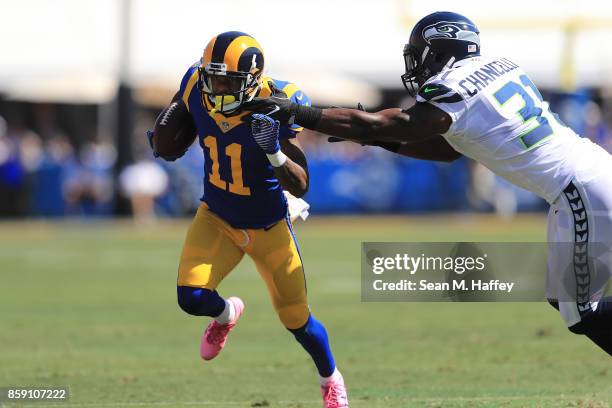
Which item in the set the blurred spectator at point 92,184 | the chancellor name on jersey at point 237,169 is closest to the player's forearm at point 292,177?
the chancellor name on jersey at point 237,169

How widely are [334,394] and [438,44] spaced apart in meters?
2.04

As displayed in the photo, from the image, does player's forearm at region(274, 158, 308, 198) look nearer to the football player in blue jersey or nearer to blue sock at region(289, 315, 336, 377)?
the football player in blue jersey

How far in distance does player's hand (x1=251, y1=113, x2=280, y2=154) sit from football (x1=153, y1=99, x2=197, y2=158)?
1209 millimetres

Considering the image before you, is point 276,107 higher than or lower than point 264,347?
higher

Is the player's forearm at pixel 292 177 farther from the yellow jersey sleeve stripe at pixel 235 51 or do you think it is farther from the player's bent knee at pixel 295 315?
the player's bent knee at pixel 295 315

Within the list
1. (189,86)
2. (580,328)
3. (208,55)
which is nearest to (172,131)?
(189,86)

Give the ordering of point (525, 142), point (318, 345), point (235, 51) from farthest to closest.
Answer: point (318, 345), point (235, 51), point (525, 142)

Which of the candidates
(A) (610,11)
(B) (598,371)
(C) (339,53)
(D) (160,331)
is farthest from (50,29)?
(B) (598,371)

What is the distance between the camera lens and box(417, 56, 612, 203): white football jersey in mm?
5680

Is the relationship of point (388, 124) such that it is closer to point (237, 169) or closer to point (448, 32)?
point (448, 32)

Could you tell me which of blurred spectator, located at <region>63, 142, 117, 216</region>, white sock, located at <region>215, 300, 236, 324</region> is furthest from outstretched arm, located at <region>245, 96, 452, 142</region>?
blurred spectator, located at <region>63, 142, 117, 216</region>

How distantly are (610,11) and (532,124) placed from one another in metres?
16.0

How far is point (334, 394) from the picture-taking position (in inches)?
255

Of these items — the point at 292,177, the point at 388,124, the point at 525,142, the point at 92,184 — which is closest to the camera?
the point at 388,124
